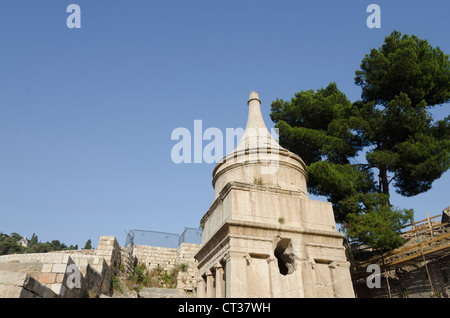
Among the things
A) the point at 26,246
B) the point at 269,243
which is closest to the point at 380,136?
the point at 269,243

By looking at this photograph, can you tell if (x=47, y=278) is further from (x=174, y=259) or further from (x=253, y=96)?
(x=174, y=259)

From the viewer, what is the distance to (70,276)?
839cm

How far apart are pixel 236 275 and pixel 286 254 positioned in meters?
1.37

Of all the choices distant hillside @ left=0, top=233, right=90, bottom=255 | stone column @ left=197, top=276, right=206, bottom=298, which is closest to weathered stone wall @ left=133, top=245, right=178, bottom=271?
stone column @ left=197, top=276, right=206, bottom=298

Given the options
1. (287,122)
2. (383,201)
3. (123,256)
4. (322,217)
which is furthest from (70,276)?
(287,122)

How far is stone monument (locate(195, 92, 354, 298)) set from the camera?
21.6ft

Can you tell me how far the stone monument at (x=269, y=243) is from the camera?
21.6 ft

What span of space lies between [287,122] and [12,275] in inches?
562

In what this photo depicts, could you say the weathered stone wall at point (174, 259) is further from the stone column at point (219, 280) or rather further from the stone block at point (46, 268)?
the stone column at point (219, 280)

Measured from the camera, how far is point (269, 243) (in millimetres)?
6906

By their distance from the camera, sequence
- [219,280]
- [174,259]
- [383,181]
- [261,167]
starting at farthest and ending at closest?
[174,259], [383,181], [261,167], [219,280]

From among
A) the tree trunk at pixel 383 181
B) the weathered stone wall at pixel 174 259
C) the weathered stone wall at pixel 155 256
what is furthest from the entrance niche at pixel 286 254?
the weathered stone wall at pixel 155 256

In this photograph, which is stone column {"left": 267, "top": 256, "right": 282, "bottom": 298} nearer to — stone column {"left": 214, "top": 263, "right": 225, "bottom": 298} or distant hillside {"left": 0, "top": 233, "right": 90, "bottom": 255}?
stone column {"left": 214, "top": 263, "right": 225, "bottom": 298}
